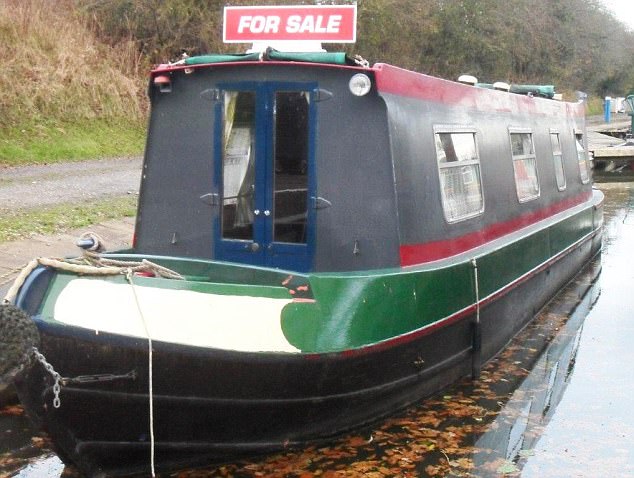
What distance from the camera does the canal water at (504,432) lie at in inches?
227

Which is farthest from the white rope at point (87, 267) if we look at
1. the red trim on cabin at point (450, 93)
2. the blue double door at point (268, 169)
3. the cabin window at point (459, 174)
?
the cabin window at point (459, 174)

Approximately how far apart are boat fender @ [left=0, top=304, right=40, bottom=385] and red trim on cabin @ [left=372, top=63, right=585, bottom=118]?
9.86ft

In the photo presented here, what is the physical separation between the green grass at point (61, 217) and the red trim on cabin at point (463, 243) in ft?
15.7

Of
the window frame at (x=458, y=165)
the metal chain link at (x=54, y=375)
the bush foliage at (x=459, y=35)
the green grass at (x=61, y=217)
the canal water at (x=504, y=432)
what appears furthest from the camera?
the bush foliage at (x=459, y=35)

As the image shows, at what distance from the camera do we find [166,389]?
5.01 metres

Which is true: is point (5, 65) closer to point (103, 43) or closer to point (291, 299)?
point (103, 43)

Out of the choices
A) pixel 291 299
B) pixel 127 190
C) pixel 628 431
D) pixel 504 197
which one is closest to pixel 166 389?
pixel 291 299

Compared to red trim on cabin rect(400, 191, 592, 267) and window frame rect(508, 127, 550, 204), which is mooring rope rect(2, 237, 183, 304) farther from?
window frame rect(508, 127, 550, 204)

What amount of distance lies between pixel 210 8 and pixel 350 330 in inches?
775

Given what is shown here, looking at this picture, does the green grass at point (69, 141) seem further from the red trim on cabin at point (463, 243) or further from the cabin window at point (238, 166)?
the cabin window at point (238, 166)

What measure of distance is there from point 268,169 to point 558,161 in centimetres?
630

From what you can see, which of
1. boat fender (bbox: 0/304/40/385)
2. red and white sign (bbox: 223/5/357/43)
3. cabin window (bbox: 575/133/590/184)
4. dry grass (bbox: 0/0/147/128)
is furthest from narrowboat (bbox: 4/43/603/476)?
dry grass (bbox: 0/0/147/128)

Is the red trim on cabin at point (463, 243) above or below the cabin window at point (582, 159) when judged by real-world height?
below

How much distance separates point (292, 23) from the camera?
22.1 ft
